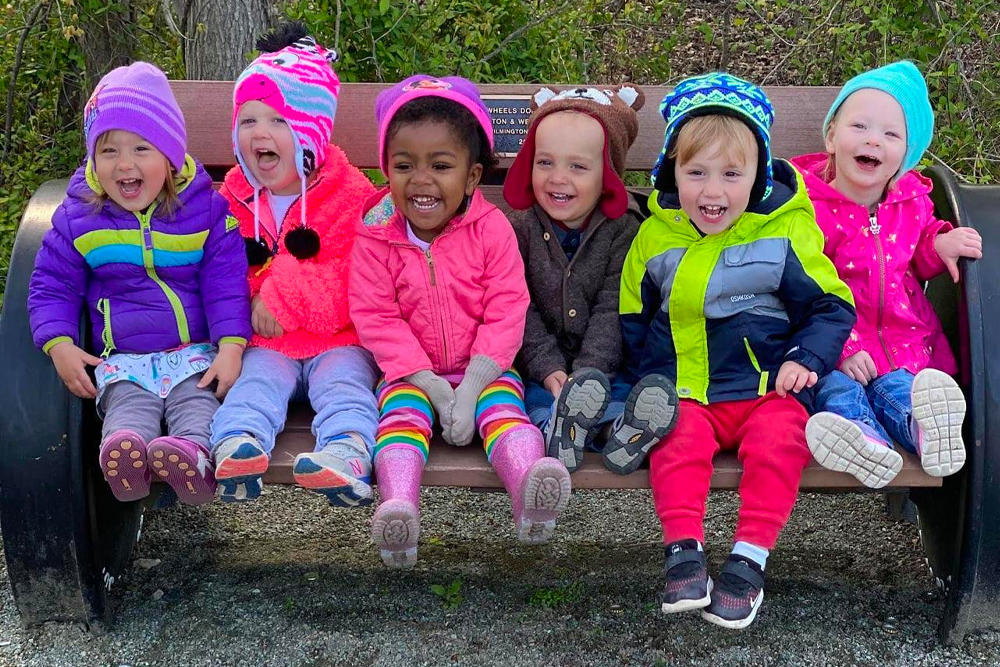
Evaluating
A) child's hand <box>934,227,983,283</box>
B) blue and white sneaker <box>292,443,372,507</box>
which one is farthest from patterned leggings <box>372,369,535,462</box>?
child's hand <box>934,227,983,283</box>

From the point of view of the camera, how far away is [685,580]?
2500 millimetres

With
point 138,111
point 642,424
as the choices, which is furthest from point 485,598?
point 138,111

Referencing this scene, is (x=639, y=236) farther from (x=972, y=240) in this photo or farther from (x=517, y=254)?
(x=972, y=240)

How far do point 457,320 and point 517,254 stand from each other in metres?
0.27

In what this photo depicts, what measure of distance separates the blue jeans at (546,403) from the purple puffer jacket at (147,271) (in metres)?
0.82

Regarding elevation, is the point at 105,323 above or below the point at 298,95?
below

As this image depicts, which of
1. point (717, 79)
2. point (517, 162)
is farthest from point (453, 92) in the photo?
point (717, 79)

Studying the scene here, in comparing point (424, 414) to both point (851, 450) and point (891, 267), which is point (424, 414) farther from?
point (891, 267)

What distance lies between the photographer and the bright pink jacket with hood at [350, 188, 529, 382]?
2.96m

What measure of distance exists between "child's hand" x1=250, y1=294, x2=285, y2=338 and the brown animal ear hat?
79 centimetres

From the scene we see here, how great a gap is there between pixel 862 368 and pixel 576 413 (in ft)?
2.74

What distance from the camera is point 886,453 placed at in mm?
2459

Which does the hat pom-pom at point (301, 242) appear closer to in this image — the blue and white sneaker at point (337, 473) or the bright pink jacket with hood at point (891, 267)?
the blue and white sneaker at point (337, 473)

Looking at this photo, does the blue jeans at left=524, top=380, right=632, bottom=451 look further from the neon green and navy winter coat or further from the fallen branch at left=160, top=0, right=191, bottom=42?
the fallen branch at left=160, top=0, right=191, bottom=42
